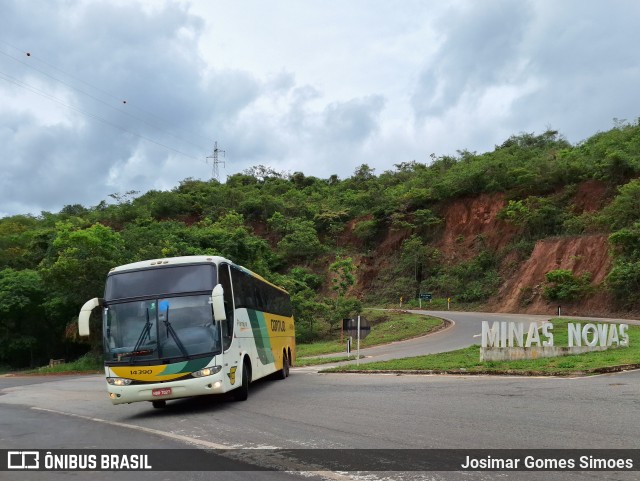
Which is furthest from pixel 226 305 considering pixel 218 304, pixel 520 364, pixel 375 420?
pixel 520 364

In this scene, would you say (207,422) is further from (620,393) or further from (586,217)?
(586,217)

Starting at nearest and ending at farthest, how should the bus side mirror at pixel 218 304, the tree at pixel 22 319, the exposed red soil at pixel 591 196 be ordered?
the bus side mirror at pixel 218 304 → the tree at pixel 22 319 → the exposed red soil at pixel 591 196

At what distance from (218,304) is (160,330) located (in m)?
1.59

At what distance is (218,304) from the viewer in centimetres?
1183

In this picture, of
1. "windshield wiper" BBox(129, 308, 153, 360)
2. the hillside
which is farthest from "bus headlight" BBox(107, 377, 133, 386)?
the hillside

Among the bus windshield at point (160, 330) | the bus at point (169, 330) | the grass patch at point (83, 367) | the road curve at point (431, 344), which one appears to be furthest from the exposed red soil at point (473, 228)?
the bus windshield at point (160, 330)

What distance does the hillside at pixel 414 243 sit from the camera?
126ft

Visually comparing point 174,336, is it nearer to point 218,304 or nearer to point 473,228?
point 218,304

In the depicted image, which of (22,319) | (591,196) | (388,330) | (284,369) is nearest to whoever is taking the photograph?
(284,369)

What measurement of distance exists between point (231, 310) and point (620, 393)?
333 inches

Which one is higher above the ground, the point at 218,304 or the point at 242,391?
the point at 218,304

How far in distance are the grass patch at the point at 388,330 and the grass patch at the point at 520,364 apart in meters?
10.2

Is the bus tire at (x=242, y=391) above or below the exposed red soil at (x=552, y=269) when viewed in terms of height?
below

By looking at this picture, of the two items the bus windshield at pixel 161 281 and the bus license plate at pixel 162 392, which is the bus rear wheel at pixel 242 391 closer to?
the bus license plate at pixel 162 392
